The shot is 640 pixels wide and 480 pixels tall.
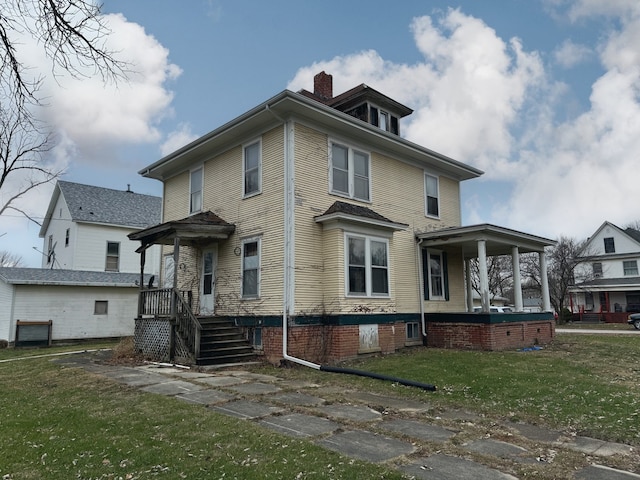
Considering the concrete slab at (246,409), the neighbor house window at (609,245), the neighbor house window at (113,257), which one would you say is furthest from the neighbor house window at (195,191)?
the neighbor house window at (609,245)

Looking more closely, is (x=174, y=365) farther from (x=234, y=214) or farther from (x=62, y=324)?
(x=62, y=324)

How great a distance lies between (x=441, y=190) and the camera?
56.1ft

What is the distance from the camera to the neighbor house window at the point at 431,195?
16422 mm

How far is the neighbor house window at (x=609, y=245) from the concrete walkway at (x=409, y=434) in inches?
1637

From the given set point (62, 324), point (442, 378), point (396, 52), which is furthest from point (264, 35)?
point (62, 324)

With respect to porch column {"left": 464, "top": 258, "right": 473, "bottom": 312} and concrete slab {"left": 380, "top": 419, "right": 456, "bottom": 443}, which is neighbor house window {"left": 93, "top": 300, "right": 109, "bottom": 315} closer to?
porch column {"left": 464, "top": 258, "right": 473, "bottom": 312}

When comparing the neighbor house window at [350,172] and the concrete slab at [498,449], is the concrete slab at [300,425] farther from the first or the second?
the neighbor house window at [350,172]

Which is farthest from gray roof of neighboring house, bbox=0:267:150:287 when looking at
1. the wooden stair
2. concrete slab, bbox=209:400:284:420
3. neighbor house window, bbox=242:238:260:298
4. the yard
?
concrete slab, bbox=209:400:284:420

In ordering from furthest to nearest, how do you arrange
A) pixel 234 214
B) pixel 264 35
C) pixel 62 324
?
pixel 62 324, pixel 234 214, pixel 264 35

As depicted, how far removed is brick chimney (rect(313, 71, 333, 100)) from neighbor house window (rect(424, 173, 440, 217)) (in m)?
4.96

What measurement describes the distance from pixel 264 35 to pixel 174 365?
27.1 feet

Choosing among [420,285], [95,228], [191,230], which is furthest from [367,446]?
→ [95,228]

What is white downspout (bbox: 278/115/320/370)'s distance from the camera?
37.8 ft

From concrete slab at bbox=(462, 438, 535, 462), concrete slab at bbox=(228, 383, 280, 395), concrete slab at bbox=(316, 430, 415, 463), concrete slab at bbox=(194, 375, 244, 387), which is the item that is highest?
concrete slab at bbox=(194, 375, 244, 387)
